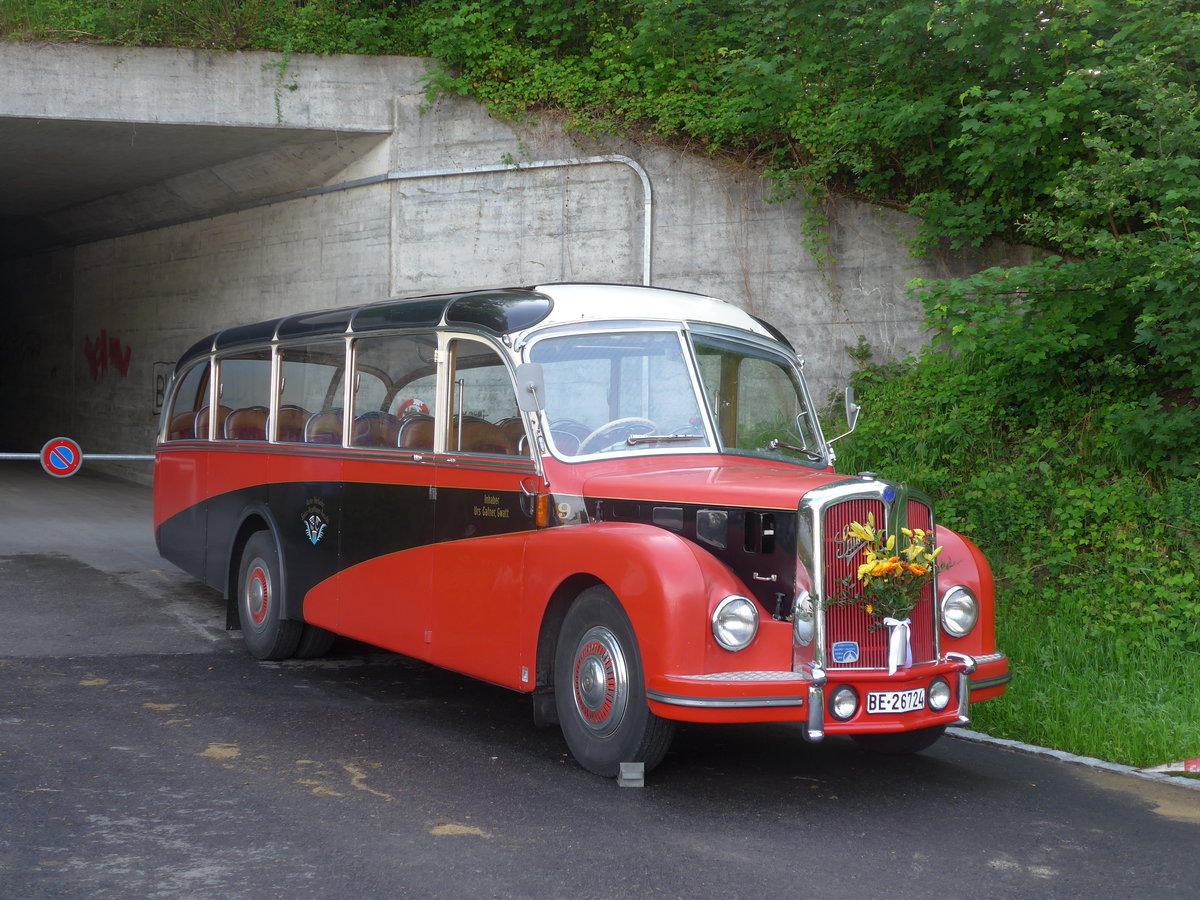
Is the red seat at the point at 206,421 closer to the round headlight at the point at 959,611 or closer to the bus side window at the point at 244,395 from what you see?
the bus side window at the point at 244,395

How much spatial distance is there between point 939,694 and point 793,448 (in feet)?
5.95

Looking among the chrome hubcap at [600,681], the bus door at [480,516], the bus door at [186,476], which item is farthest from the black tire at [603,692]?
the bus door at [186,476]

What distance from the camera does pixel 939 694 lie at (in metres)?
5.46

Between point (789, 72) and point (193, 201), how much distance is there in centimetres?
1049

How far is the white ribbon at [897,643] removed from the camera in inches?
209

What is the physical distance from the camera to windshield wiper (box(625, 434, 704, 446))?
6.25 metres

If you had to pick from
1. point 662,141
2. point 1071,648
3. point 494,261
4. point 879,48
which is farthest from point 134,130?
point 1071,648

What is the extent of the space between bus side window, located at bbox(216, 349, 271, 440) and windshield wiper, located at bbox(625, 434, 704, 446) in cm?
356

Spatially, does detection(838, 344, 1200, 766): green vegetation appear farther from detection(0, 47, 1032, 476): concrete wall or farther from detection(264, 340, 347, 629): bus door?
detection(264, 340, 347, 629): bus door

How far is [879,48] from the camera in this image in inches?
416

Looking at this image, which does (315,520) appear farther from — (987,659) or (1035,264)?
(1035,264)

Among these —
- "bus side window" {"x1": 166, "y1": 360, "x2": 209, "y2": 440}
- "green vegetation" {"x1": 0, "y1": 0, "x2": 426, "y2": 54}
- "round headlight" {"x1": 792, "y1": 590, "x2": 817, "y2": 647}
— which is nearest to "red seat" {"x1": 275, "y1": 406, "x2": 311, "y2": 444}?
"bus side window" {"x1": 166, "y1": 360, "x2": 209, "y2": 440}

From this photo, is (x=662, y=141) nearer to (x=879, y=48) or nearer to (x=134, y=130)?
(x=879, y=48)

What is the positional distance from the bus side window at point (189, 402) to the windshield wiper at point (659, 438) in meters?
4.72
